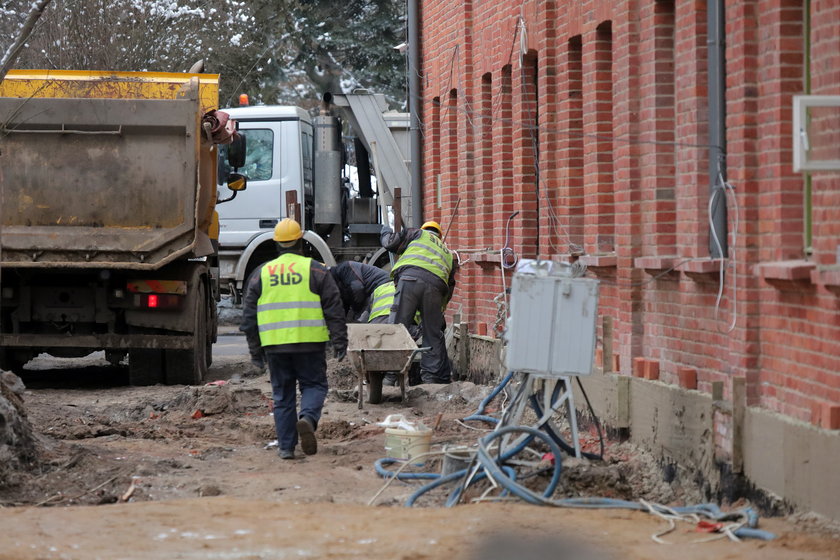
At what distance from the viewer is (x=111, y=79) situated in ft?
47.8

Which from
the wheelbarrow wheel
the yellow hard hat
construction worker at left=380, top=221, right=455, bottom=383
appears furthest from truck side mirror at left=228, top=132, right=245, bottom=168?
the yellow hard hat

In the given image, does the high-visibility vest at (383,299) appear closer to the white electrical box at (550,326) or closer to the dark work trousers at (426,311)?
the dark work trousers at (426,311)

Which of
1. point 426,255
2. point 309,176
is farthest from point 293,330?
point 309,176

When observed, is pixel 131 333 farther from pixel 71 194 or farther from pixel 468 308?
A: pixel 468 308

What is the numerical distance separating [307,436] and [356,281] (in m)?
3.91

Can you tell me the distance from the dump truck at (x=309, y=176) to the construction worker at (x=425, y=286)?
3.99 m

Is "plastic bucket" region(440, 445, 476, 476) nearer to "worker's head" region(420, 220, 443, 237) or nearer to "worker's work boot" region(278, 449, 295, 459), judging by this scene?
"worker's work boot" region(278, 449, 295, 459)

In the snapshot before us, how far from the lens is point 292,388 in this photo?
1043 centimetres

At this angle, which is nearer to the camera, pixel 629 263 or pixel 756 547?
pixel 756 547

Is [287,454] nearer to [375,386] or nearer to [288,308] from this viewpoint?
[288,308]

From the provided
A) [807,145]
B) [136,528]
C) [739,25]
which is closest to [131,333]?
[136,528]

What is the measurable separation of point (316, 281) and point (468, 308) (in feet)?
15.9

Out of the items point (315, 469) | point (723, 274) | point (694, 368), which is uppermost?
point (723, 274)

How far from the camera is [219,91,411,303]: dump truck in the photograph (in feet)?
61.5
